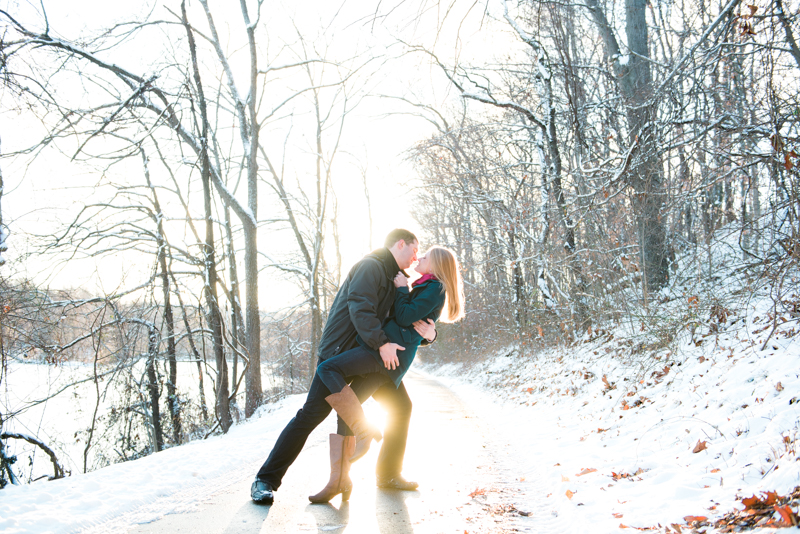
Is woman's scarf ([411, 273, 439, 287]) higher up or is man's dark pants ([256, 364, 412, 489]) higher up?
A: woman's scarf ([411, 273, 439, 287])

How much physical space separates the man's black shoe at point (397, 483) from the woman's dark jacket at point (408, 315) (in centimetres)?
78

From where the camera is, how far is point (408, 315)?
373cm

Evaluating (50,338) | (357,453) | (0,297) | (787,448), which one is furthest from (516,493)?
(50,338)

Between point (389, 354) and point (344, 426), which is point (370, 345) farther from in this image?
point (344, 426)

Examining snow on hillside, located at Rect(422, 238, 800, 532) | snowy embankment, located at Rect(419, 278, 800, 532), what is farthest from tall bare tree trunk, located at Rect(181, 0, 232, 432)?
snowy embankment, located at Rect(419, 278, 800, 532)

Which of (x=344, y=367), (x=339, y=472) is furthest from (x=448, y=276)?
(x=339, y=472)

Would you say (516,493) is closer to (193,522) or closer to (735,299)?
(193,522)

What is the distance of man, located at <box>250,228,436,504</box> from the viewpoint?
139 inches

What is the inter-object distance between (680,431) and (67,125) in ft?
23.9

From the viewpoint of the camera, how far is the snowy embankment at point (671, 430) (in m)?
2.94

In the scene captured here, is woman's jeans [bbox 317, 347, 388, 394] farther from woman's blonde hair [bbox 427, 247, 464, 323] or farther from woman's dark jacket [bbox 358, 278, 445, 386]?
woman's blonde hair [bbox 427, 247, 464, 323]

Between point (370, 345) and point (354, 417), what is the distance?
52 centimetres

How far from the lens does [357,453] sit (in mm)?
3520

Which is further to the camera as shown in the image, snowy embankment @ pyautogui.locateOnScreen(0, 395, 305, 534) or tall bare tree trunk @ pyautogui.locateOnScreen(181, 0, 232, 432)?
tall bare tree trunk @ pyautogui.locateOnScreen(181, 0, 232, 432)
